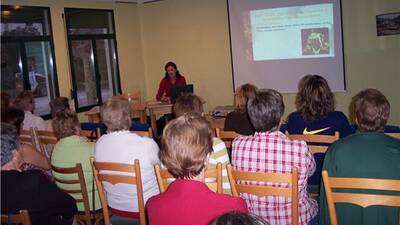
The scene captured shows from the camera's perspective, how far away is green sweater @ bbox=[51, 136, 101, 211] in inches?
122

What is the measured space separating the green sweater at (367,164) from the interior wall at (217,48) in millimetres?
4740

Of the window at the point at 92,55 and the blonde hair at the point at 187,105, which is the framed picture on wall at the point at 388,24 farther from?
the window at the point at 92,55

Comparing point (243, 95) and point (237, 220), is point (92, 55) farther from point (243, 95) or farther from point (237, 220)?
point (237, 220)

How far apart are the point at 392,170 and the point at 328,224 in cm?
49

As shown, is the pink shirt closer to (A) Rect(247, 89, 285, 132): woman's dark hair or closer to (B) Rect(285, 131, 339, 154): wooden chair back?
(A) Rect(247, 89, 285, 132): woman's dark hair

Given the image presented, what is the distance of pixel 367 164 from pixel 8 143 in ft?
6.33

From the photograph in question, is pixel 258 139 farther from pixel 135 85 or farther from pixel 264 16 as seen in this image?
pixel 135 85

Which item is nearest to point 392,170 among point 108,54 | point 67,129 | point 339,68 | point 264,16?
point 67,129

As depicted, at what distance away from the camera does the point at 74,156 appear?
10.2 ft

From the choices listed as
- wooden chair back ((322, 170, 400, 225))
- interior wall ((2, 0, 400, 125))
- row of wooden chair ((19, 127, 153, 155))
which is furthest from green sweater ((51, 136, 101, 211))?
interior wall ((2, 0, 400, 125))

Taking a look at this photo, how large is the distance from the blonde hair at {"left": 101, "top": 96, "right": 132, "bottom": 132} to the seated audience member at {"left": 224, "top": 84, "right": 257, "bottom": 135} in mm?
1167

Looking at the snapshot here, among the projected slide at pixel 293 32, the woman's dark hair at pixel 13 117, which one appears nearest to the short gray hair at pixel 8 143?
the woman's dark hair at pixel 13 117

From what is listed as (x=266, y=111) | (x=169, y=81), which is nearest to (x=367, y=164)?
(x=266, y=111)

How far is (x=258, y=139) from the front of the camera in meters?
2.43
